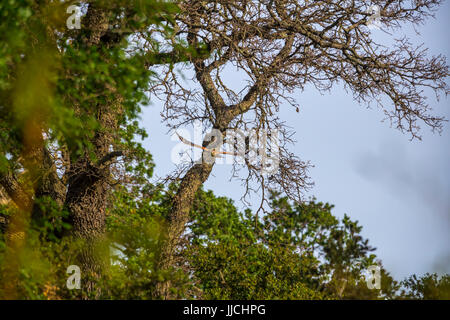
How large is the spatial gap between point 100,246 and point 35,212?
4.89 ft

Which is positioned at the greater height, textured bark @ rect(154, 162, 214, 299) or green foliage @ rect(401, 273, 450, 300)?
textured bark @ rect(154, 162, 214, 299)

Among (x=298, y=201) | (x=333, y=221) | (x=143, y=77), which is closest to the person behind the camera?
(x=143, y=77)

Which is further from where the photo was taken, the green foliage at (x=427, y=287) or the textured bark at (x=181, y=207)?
the textured bark at (x=181, y=207)

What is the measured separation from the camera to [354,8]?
10438 millimetres

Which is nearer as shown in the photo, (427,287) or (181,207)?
(427,287)

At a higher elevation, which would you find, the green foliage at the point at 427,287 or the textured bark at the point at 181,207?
the textured bark at the point at 181,207

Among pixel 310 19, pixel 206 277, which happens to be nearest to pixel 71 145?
pixel 206 277

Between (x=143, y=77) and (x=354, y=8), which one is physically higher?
(x=354, y=8)

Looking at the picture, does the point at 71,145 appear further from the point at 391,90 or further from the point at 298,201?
the point at 391,90

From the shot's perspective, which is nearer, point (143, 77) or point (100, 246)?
point (143, 77)

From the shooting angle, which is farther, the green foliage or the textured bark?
the textured bark

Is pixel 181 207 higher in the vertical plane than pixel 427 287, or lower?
higher
